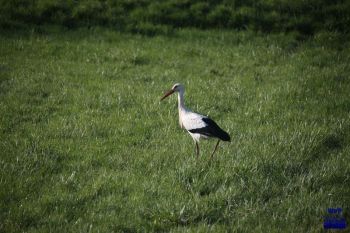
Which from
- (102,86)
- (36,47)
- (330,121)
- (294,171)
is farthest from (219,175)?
(36,47)

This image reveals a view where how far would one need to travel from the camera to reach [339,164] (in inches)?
371

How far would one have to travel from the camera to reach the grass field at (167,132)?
776 centimetres

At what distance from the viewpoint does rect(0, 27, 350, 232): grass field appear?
776 cm

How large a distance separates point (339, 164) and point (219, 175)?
236 centimetres

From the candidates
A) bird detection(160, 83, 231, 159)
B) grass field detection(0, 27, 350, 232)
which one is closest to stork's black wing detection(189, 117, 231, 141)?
bird detection(160, 83, 231, 159)

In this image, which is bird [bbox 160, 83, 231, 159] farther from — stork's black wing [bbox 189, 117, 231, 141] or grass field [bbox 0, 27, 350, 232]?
grass field [bbox 0, 27, 350, 232]

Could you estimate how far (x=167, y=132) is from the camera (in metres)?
11.1

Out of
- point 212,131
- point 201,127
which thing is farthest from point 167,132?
point 212,131

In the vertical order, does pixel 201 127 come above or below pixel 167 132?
above

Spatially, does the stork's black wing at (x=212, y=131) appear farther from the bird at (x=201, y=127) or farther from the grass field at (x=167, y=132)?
the grass field at (x=167, y=132)

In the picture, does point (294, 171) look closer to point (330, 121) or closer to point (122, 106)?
point (330, 121)

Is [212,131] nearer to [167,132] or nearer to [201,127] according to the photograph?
[201,127]

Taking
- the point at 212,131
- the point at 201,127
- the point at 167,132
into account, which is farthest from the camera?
the point at 167,132

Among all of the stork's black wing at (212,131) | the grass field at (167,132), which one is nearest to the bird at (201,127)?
the stork's black wing at (212,131)
